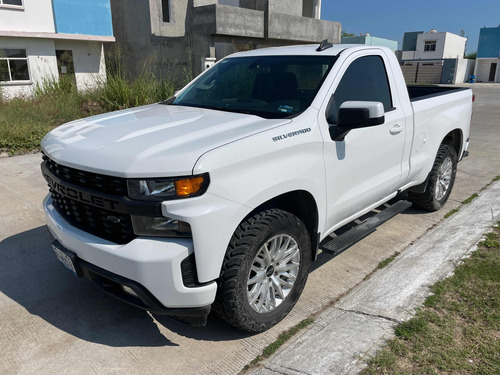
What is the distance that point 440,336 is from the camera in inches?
110

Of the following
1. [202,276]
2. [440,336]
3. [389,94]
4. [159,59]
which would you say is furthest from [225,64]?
[159,59]

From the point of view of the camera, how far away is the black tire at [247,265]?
101 inches

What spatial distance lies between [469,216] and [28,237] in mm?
4948

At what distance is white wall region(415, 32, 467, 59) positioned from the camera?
55.9 m

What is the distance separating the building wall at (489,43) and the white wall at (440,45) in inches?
147

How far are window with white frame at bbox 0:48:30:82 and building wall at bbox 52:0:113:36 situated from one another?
196 centimetres

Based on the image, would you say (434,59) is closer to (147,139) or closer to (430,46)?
(430,46)

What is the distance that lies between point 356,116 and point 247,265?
1.27m

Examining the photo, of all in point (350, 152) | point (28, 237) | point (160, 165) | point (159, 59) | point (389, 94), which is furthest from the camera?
point (159, 59)

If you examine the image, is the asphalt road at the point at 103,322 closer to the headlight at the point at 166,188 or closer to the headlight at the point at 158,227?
the headlight at the point at 158,227

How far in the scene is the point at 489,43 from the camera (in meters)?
53.9

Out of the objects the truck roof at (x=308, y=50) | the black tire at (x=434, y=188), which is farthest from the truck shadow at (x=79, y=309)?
the black tire at (x=434, y=188)

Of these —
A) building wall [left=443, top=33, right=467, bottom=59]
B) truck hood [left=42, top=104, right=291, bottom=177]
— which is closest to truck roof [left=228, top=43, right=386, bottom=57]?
truck hood [left=42, top=104, right=291, bottom=177]

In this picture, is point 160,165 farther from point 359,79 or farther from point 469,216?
point 469,216
